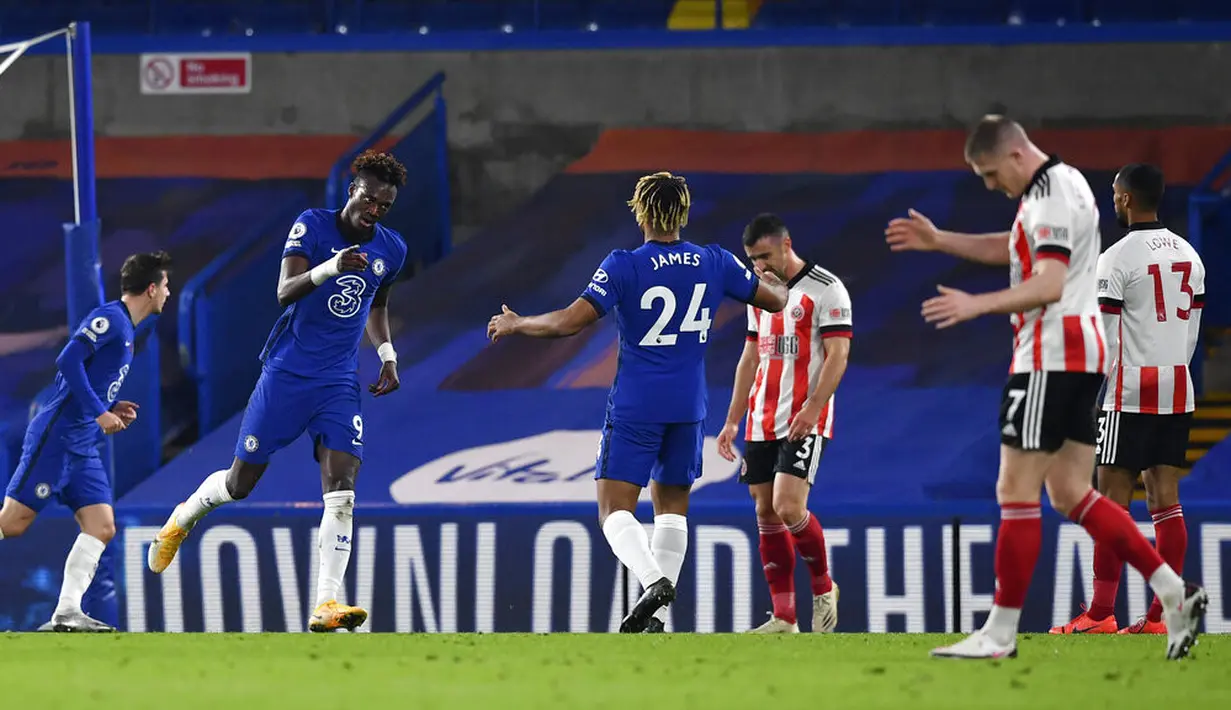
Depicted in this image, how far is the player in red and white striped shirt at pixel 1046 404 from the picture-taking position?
6242 mm

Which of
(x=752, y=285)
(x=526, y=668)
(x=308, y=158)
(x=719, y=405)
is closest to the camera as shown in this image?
(x=526, y=668)

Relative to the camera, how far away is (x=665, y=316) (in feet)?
25.9

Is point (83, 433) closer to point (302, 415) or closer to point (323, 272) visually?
point (302, 415)

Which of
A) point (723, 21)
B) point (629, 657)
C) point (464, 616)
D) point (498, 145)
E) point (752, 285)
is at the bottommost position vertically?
point (464, 616)

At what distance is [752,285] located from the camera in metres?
7.99

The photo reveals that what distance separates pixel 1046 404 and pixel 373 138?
10234mm

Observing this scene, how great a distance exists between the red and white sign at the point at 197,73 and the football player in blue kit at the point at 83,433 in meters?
8.01

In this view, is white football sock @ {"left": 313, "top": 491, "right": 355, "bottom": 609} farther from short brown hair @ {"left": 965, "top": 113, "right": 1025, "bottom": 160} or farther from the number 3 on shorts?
short brown hair @ {"left": 965, "top": 113, "right": 1025, "bottom": 160}

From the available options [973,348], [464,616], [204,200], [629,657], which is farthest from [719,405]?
[629,657]

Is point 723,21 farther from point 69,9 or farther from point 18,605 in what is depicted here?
point 18,605

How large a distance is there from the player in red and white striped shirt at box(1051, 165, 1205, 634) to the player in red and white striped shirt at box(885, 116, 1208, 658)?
74.2 inches

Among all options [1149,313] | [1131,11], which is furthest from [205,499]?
[1131,11]

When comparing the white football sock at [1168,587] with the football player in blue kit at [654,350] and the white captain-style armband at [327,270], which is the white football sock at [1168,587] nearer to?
the football player in blue kit at [654,350]

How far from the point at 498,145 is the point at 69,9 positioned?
4359 millimetres
